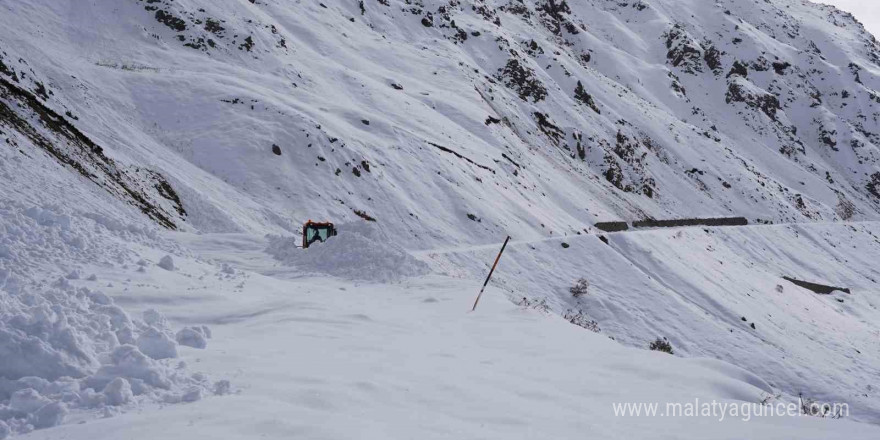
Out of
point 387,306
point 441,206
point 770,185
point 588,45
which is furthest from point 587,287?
point 588,45

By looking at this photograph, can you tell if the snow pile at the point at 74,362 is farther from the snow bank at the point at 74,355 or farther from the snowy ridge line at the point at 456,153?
the snowy ridge line at the point at 456,153

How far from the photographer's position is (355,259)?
14.9 meters

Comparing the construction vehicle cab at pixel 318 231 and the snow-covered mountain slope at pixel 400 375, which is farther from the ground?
the snow-covered mountain slope at pixel 400 375

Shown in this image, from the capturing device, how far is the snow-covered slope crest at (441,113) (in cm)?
2900

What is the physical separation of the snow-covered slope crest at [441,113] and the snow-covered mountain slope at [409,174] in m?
0.22

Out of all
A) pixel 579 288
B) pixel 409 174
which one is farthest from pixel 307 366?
pixel 409 174

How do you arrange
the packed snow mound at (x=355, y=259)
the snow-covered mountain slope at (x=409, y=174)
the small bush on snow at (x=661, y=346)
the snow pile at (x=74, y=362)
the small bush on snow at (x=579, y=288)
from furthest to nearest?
the small bush on snow at (x=579, y=288), the small bush on snow at (x=661, y=346), the snow-covered mountain slope at (x=409, y=174), the packed snow mound at (x=355, y=259), the snow pile at (x=74, y=362)

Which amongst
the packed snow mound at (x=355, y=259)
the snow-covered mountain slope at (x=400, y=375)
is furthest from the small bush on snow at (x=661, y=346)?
the snow-covered mountain slope at (x=400, y=375)

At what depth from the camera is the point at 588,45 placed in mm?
87750

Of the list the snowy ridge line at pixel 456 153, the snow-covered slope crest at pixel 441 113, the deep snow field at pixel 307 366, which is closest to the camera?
the deep snow field at pixel 307 366

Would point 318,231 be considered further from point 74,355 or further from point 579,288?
point 579,288

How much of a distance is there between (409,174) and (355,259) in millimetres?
20082

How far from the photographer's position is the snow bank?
4.63m

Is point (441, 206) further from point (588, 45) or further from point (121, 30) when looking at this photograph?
point (588, 45)
